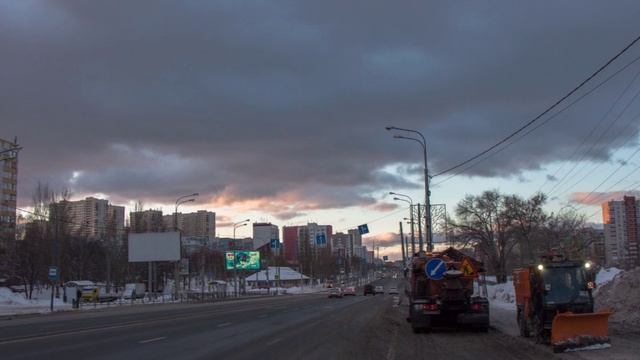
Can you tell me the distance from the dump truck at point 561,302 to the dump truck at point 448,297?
12.7ft

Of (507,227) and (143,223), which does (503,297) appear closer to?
(507,227)

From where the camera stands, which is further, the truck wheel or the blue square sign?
the blue square sign

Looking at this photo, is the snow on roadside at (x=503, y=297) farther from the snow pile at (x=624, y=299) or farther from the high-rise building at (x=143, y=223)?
the high-rise building at (x=143, y=223)

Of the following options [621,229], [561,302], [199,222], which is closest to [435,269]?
[561,302]

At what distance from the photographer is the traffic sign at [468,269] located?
23.2 m

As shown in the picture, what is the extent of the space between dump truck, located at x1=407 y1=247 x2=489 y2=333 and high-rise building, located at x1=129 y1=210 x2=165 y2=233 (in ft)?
299

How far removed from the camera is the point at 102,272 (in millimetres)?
113125

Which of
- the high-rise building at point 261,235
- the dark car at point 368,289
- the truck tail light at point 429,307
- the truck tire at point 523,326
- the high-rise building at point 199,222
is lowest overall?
the dark car at point 368,289

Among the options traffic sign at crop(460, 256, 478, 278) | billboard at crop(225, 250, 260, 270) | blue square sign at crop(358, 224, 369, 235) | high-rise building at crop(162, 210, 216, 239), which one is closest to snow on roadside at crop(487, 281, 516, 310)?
traffic sign at crop(460, 256, 478, 278)

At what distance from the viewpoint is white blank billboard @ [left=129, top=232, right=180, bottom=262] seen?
269 feet

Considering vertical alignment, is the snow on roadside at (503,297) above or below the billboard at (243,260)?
below

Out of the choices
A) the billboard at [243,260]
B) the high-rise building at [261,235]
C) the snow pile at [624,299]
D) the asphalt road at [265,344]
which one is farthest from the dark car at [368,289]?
the asphalt road at [265,344]

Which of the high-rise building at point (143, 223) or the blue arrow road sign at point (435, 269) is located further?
the high-rise building at point (143, 223)

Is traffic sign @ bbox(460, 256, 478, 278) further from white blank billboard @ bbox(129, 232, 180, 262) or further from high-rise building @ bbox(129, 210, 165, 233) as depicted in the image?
high-rise building @ bbox(129, 210, 165, 233)
